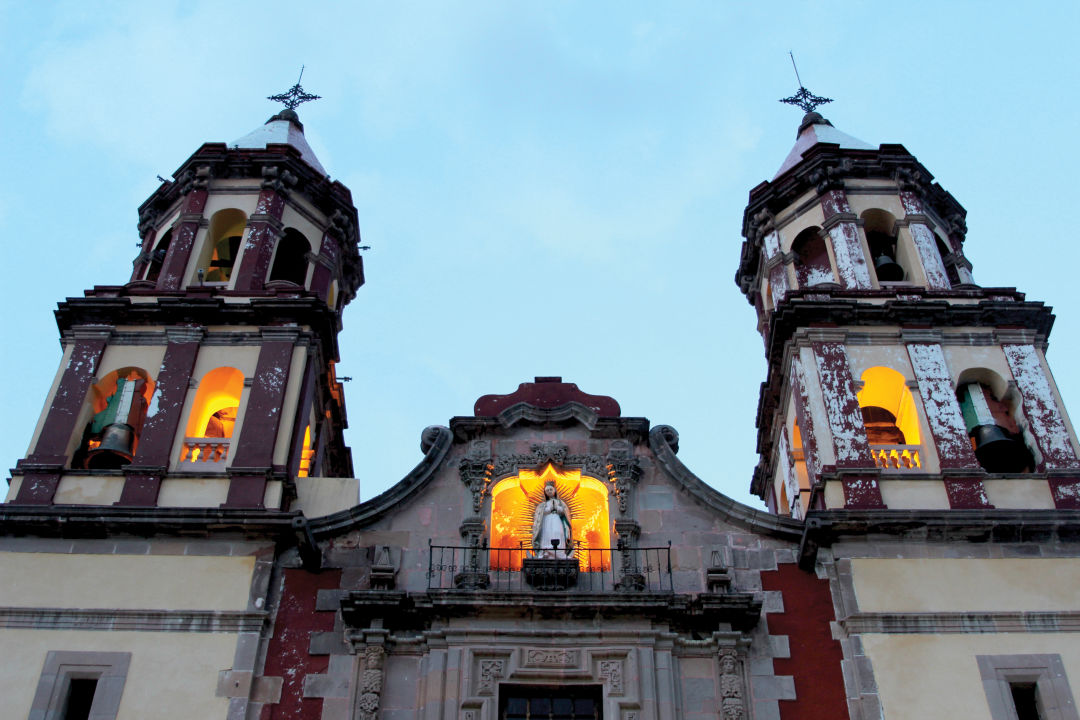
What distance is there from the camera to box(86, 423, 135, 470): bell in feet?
64.1

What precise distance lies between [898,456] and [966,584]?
2.87 meters

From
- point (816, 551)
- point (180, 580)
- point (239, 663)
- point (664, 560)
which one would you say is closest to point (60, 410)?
point (180, 580)

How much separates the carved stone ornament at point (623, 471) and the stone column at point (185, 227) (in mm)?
8968

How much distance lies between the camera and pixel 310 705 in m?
16.0

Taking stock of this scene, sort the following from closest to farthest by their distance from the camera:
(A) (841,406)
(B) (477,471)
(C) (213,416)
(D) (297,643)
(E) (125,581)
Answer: (D) (297,643) → (E) (125,581) → (B) (477,471) → (A) (841,406) → (C) (213,416)

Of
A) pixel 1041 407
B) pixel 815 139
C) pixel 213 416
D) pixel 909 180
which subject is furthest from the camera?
pixel 815 139

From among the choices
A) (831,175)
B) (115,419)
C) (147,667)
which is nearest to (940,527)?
(831,175)

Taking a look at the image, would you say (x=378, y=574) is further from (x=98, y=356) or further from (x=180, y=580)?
(x=98, y=356)

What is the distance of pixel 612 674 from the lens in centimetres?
1612

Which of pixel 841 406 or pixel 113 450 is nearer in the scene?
pixel 113 450

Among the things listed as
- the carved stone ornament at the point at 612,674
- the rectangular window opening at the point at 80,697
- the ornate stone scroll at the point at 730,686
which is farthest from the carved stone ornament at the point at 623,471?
the rectangular window opening at the point at 80,697

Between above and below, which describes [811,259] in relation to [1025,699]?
above

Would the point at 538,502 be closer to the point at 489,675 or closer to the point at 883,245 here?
the point at 489,675

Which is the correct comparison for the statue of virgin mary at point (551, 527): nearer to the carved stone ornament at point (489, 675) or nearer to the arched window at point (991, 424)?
the carved stone ornament at point (489, 675)
